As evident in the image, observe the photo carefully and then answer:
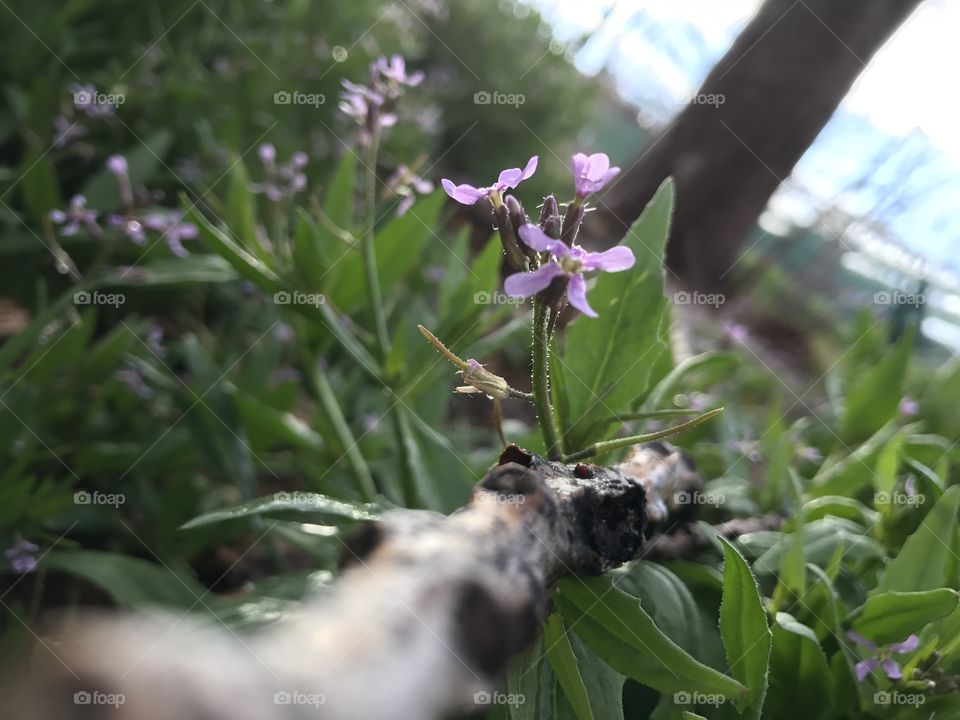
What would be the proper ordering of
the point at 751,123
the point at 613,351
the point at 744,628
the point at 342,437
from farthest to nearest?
the point at 751,123, the point at 342,437, the point at 613,351, the point at 744,628

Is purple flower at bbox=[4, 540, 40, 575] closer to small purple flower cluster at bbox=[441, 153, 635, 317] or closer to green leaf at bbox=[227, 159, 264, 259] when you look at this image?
green leaf at bbox=[227, 159, 264, 259]

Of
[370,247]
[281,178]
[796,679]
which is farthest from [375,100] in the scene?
[796,679]

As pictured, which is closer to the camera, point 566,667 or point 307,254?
point 566,667

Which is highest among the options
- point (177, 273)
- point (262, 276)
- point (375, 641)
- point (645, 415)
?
point (177, 273)

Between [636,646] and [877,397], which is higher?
[877,397]

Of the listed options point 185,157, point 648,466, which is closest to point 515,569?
point 648,466

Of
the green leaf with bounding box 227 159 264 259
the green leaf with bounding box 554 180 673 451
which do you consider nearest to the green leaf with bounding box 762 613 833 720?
the green leaf with bounding box 554 180 673 451

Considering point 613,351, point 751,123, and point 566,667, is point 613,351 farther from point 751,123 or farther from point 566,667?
point 751,123
